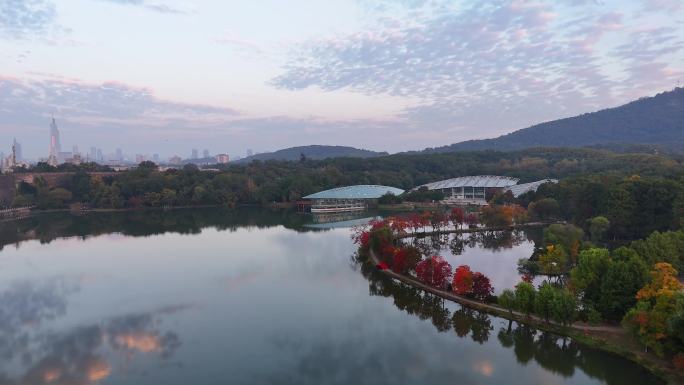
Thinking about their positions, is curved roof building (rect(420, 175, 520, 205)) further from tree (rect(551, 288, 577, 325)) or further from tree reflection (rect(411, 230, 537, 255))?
tree (rect(551, 288, 577, 325))

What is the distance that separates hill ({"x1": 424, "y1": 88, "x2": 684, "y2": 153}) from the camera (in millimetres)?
83500

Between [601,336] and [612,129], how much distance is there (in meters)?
96.2

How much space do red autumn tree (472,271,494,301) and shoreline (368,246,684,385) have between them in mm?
172

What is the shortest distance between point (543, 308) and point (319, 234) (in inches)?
572

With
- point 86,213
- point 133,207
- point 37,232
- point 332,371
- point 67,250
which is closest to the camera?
point 332,371

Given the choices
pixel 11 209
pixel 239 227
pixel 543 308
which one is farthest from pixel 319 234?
pixel 11 209

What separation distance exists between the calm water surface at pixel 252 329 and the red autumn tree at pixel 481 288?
0.67 m

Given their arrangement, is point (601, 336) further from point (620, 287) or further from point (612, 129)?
point (612, 129)

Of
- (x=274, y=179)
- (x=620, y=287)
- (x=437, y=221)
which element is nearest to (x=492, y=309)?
(x=620, y=287)

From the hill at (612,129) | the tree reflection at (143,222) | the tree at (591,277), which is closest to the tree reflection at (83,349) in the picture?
the tree at (591,277)

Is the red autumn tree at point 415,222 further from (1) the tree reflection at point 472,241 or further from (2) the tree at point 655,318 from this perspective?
(2) the tree at point 655,318

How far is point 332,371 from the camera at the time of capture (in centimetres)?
846

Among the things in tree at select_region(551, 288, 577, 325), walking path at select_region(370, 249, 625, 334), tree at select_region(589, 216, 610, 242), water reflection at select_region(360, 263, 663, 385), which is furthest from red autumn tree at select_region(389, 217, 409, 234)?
tree at select_region(551, 288, 577, 325)

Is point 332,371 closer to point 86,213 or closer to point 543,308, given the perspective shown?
point 543,308
